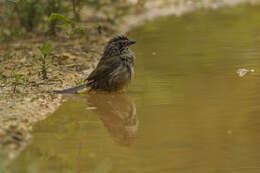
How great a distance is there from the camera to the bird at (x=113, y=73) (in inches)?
289

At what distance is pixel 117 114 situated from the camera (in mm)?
6484

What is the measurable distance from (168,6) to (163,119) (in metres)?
10.8

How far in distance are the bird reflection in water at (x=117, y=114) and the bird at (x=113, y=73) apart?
12 cm

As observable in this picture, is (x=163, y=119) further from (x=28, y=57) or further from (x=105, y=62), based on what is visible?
(x=28, y=57)

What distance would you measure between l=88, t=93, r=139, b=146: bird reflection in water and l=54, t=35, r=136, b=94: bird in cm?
12

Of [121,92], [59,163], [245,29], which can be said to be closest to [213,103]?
[121,92]

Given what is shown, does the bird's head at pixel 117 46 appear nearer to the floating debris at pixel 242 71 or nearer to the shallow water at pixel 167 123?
the shallow water at pixel 167 123

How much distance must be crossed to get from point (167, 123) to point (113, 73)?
1864mm

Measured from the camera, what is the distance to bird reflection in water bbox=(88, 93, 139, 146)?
5.54 metres

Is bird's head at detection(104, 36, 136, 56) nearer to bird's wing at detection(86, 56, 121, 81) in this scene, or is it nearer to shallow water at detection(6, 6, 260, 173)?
bird's wing at detection(86, 56, 121, 81)

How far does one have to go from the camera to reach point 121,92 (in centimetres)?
748

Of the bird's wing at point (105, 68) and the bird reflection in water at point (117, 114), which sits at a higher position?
the bird's wing at point (105, 68)

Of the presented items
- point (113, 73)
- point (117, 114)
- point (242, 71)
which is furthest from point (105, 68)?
point (242, 71)

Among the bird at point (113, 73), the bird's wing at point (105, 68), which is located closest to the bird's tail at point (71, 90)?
the bird at point (113, 73)
